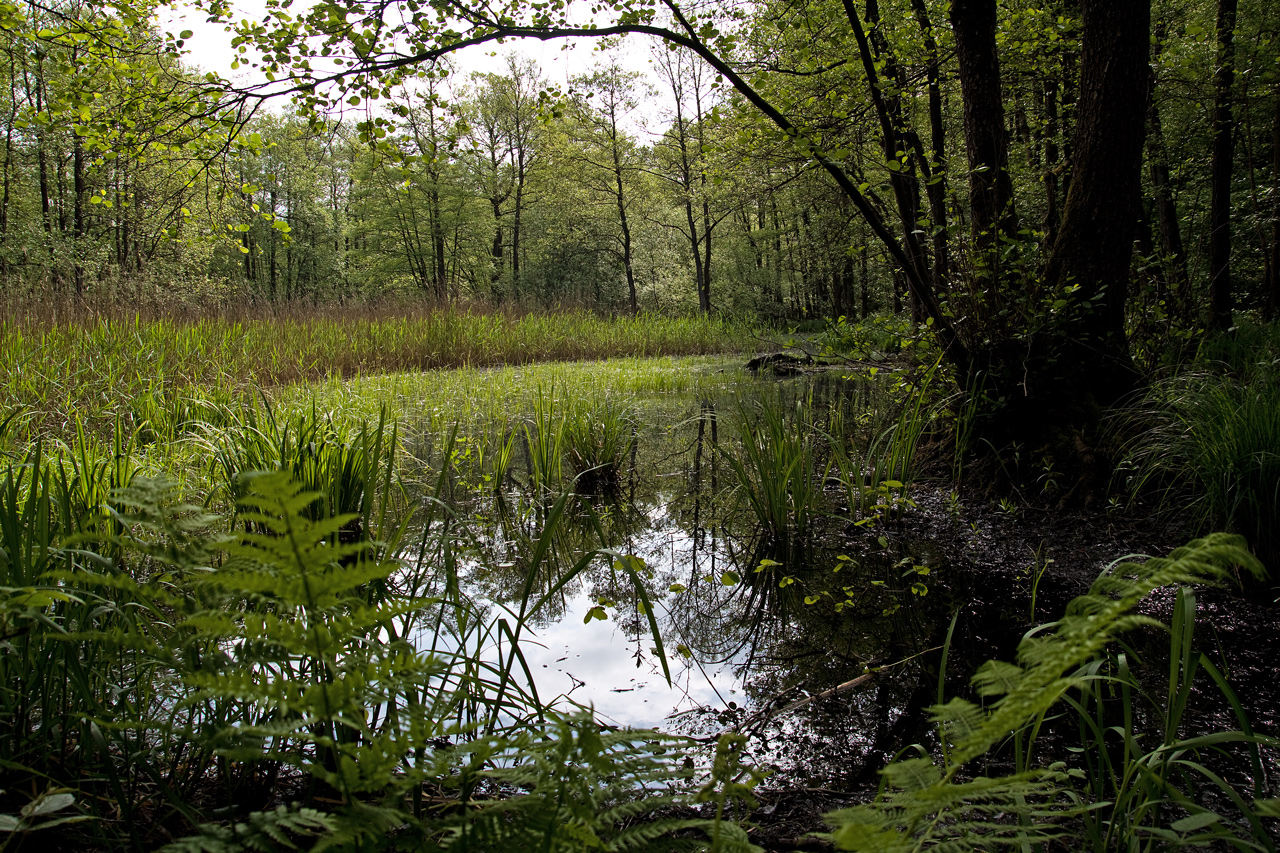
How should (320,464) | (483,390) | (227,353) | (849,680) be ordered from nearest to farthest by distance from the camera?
(849,680) < (320,464) < (227,353) < (483,390)

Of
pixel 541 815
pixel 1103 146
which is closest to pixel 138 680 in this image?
pixel 541 815

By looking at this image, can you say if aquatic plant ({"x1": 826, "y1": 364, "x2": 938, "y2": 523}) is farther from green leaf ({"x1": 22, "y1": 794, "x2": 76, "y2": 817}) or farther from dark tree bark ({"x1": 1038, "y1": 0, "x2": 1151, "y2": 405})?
green leaf ({"x1": 22, "y1": 794, "x2": 76, "y2": 817})

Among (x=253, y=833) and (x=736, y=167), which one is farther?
(x=736, y=167)

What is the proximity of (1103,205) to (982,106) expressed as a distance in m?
1.01

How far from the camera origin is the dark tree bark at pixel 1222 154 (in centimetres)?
644

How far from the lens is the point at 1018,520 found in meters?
3.28

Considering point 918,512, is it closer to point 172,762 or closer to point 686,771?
point 686,771

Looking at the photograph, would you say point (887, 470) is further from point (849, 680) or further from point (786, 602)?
point (849, 680)

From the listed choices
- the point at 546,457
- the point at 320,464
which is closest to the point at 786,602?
the point at 546,457

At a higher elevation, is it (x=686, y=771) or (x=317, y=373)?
(x=317, y=373)

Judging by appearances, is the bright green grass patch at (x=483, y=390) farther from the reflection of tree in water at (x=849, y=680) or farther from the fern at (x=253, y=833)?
the fern at (x=253, y=833)

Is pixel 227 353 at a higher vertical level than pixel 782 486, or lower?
higher

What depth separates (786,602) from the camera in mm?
2635

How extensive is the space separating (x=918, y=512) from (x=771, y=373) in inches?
288
